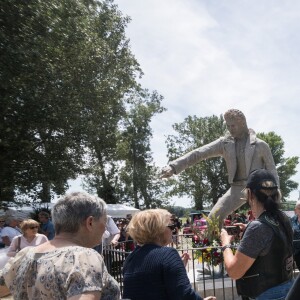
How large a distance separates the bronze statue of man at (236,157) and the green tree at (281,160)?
52699mm

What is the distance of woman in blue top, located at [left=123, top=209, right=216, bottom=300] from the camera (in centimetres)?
272

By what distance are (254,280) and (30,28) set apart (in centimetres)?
1299

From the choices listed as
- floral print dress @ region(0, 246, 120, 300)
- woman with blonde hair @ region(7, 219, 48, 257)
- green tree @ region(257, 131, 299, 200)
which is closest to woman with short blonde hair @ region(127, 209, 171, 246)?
floral print dress @ region(0, 246, 120, 300)

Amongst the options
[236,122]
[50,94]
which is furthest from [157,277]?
[50,94]

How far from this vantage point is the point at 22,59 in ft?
44.5

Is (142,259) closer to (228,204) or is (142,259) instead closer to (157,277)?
(157,277)

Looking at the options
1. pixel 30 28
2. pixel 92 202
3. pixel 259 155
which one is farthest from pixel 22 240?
pixel 30 28

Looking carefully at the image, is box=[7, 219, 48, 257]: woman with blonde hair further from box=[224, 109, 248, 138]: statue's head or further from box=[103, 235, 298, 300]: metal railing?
box=[224, 109, 248, 138]: statue's head

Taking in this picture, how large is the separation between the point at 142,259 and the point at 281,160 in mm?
59692

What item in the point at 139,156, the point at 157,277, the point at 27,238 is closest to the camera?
the point at 157,277

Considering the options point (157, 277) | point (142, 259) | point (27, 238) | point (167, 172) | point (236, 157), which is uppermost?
point (236, 157)

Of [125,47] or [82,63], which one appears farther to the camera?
[125,47]

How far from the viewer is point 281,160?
5978 cm

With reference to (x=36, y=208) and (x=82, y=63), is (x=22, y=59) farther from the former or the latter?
(x=36, y=208)
